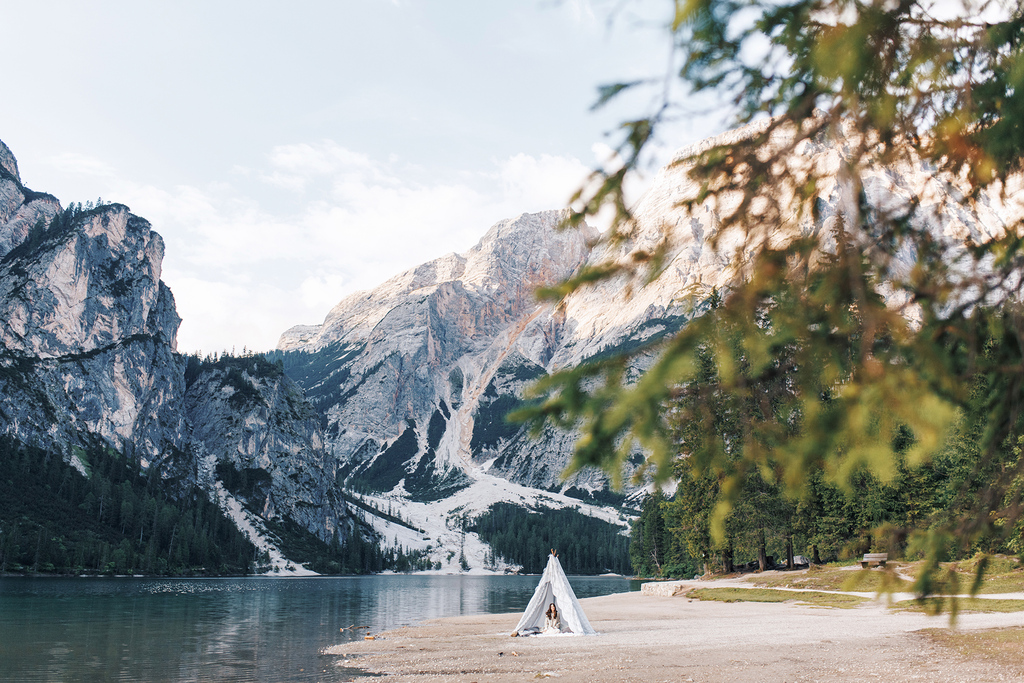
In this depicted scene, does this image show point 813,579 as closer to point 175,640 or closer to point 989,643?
point 989,643

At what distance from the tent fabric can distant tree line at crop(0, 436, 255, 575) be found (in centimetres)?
12547

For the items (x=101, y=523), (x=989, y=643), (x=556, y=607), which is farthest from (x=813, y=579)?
(x=101, y=523)

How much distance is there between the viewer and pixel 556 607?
88.3 ft

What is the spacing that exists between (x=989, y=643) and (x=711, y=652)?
6.60m

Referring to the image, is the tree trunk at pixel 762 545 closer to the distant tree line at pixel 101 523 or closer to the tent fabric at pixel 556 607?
the tent fabric at pixel 556 607

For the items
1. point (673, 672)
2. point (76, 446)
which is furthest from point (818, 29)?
point (76, 446)

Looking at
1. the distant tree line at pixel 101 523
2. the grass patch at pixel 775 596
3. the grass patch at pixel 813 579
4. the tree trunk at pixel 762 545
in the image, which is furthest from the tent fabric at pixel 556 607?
the distant tree line at pixel 101 523

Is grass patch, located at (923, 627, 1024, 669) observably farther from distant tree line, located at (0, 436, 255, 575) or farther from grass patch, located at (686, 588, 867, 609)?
distant tree line, located at (0, 436, 255, 575)

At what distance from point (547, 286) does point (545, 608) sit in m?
25.3

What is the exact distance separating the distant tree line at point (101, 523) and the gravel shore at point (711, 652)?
123 m

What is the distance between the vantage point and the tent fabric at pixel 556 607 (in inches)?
1044

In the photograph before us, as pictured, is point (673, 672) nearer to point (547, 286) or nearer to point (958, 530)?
point (958, 530)

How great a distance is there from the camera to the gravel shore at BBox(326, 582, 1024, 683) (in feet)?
47.7

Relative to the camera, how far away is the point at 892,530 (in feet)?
15.7
